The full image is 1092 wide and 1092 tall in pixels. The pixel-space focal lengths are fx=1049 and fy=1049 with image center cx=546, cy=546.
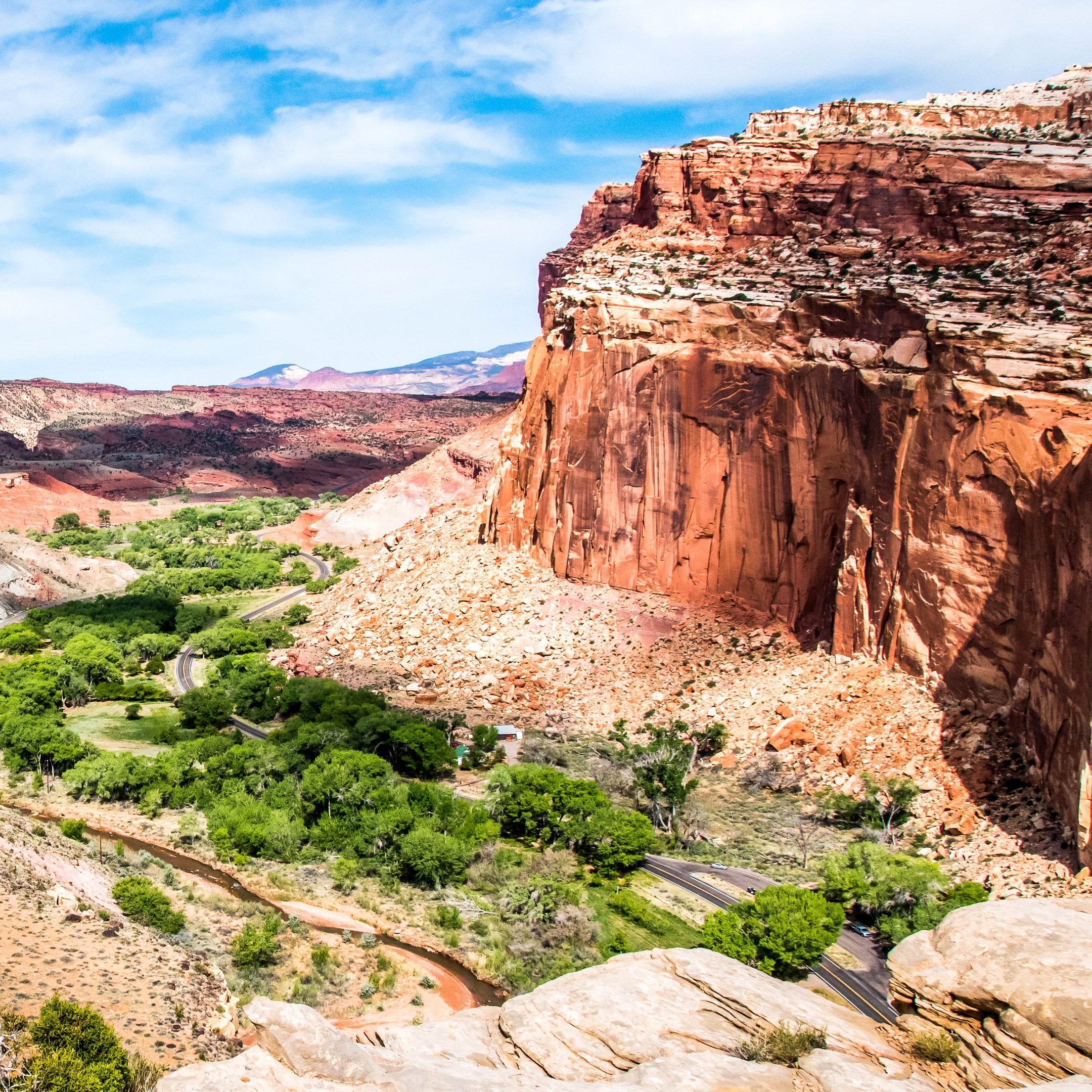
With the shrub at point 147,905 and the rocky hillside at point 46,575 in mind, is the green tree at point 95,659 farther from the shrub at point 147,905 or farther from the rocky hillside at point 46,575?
the shrub at point 147,905

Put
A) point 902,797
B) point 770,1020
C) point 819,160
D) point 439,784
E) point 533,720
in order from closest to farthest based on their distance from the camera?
1. point 770,1020
2. point 902,797
3. point 439,784
4. point 533,720
5. point 819,160

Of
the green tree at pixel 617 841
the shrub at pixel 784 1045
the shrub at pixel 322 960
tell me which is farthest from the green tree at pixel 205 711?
the shrub at pixel 784 1045

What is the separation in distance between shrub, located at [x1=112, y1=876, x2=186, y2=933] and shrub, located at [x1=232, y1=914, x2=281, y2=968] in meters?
2.07

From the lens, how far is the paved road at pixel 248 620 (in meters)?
57.1

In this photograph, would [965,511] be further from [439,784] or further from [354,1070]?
[354,1070]

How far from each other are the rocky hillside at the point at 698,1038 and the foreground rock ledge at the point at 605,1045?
0.10 ft

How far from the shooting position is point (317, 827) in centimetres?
4300

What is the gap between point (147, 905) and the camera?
34188 mm

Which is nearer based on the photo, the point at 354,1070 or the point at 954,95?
the point at 354,1070

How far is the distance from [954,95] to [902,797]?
175 ft

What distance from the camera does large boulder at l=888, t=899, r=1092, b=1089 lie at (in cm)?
1655

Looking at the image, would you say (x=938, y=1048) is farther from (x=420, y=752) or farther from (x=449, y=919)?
(x=420, y=752)

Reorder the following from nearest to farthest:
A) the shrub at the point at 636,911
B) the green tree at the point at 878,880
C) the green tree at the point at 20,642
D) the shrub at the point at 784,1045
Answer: the shrub at the point at 784,1045 < the green tree at the point at 878,880 < the shrub at the point at 636,911 < the green tree at the point at 20,642

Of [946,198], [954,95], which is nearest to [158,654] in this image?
[946,198]
